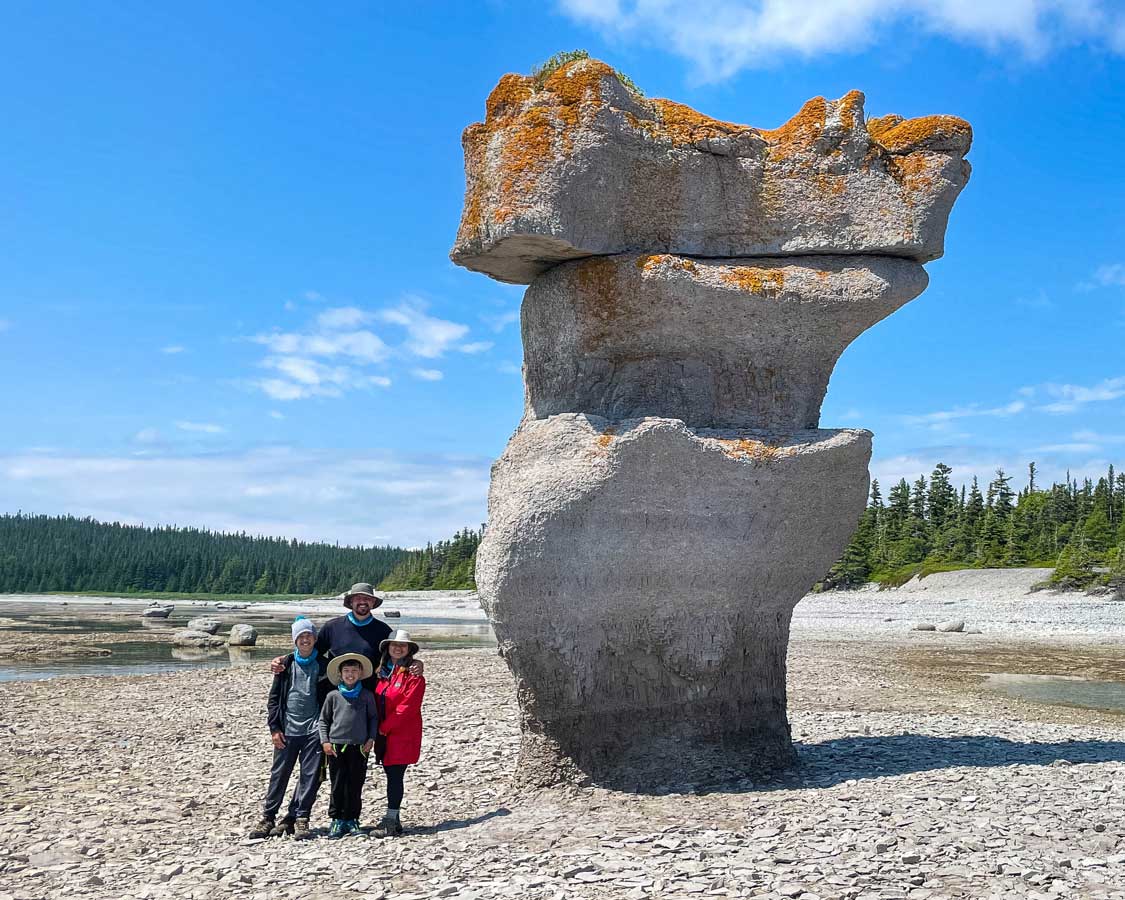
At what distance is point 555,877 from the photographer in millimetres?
7098

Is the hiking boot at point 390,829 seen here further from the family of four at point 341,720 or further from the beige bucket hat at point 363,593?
the beige bucket hat at point 363,593

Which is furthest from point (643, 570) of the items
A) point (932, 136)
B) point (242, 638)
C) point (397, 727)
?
point (242, 638)

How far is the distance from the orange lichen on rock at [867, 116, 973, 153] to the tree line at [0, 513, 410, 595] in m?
130

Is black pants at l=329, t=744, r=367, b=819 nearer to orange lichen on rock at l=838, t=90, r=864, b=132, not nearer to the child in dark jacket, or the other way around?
the child in dark jacket

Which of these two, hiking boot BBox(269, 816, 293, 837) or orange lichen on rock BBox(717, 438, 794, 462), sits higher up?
orange lichen on rock BBox(717, 438, 794, 462)

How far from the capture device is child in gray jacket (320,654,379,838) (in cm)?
866

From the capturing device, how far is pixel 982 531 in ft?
228

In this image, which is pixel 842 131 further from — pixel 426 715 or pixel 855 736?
pixel 426 715

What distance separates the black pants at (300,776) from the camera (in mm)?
8859

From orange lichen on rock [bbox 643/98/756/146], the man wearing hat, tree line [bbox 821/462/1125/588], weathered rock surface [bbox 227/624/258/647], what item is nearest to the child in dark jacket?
the man wearing hat

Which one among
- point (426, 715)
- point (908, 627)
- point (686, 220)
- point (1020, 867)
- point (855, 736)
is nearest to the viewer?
point (1020, 867)

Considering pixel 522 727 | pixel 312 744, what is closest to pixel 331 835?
pixel 312 744

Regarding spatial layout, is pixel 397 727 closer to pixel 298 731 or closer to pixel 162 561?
pixel 298 731

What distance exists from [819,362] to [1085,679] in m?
16.4
